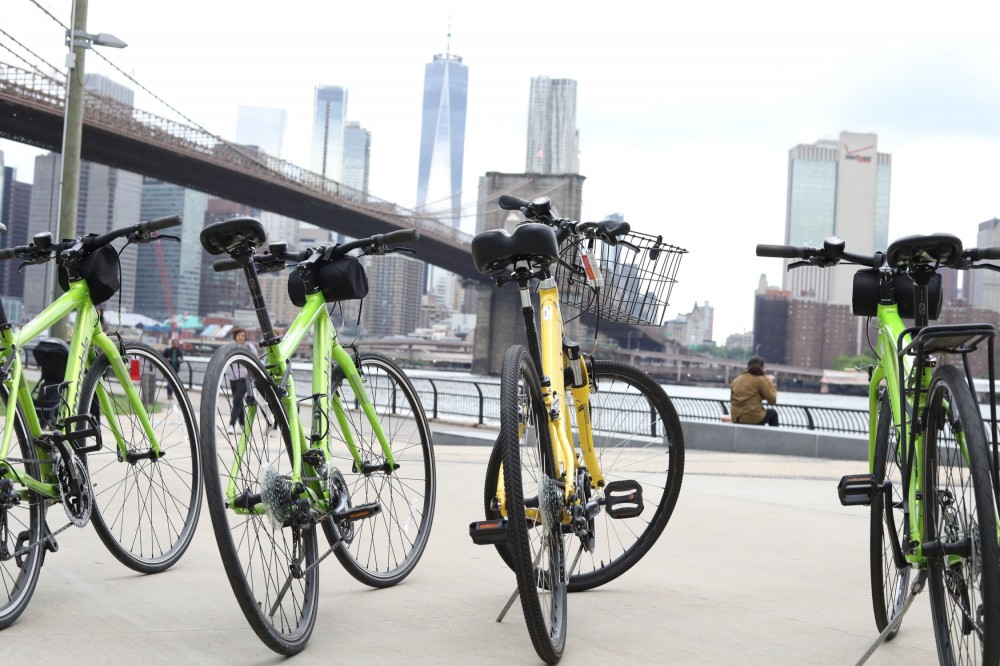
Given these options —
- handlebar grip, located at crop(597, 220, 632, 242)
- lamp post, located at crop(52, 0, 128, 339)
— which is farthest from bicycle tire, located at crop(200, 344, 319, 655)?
lamp post, located at crop(52, 0, 128, 339)

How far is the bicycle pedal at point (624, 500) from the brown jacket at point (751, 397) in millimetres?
8385

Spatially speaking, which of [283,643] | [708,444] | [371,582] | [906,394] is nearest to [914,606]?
[906,394]

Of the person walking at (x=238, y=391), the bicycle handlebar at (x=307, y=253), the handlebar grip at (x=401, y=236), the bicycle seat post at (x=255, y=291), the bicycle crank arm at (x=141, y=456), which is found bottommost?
the bicycle crank arm at (x=141, y=456)

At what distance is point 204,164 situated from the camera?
31531 mm

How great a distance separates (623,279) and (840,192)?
71909 mm

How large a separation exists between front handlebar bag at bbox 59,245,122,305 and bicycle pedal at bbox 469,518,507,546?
1.36m

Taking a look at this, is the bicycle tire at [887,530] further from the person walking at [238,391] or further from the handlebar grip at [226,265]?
the handlebar grip at [226,265]

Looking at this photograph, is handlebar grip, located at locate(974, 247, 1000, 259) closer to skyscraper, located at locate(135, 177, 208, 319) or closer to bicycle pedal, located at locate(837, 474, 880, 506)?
bicycle pedal, located at locate(837, 474, 880, 506)

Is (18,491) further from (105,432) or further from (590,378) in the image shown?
(590,378)

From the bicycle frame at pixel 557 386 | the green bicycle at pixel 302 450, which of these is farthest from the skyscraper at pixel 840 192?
the bicycle frame at pixel 557 386

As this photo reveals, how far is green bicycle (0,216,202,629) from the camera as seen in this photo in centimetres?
279

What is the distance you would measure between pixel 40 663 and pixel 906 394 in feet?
6.33

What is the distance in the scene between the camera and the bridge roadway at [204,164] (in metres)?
27.3

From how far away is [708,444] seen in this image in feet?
36.6
